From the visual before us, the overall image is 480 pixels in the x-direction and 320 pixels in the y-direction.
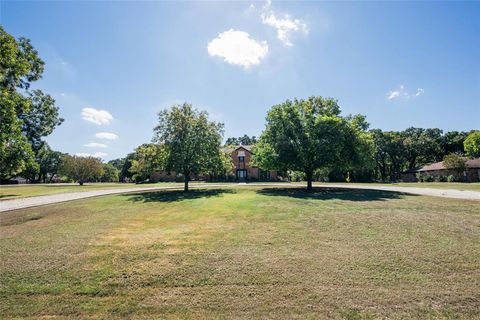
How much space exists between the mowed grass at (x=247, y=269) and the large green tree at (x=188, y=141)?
44.6 feet

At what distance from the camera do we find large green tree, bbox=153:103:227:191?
24.0 metres

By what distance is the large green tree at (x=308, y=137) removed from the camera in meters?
23.4

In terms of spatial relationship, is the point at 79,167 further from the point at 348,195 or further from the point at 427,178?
the point at 427,178

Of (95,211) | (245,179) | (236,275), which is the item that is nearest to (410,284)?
(236,275)

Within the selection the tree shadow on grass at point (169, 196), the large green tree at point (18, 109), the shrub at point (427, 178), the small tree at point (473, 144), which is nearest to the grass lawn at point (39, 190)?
the large green tree at point (18, 109)

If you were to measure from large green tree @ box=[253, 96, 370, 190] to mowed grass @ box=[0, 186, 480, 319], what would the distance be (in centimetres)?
1320

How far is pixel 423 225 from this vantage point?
372 inches

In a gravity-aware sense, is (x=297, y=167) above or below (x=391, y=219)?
above

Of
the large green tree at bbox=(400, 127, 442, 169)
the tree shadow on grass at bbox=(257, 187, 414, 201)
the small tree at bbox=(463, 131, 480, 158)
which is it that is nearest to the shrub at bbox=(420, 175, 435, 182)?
the small tree at bbox=(463, 131, 480, 158)

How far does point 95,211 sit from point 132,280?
32.1ft

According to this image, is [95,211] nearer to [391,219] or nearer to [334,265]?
[334,265]

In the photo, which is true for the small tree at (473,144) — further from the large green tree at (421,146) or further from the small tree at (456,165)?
the small tree at (456,165)

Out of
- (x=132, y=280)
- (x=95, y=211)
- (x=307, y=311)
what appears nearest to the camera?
(x=307, y=311)

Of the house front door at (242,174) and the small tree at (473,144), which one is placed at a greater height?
the small tree at (473,144)
